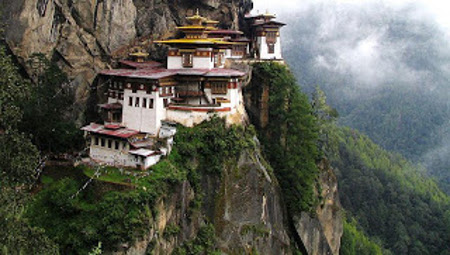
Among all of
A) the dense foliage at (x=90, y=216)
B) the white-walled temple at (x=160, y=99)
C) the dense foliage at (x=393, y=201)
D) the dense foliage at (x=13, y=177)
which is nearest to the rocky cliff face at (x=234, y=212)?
the dense foliage at (x=90, y=216)

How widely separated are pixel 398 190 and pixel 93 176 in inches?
3138

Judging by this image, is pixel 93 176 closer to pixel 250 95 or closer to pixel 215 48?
pixel 215 48

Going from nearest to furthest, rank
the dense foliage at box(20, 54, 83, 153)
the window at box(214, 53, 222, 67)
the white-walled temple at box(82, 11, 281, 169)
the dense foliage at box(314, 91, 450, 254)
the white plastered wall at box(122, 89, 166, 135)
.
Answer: the white-walled temple at box(82, 11, 281, 169) < the dense foliage at box(20, 54, 83, 153) < the white plastered wall at box(122, 89, 166, 135) < the window at box(214, 53, 222, 67) < the dense foliage at box(314, 91, 450, 254)

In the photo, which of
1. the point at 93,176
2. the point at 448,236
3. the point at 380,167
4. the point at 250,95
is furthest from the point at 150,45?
the point at 380,167

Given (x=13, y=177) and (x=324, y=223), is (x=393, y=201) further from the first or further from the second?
(x=13, y=177)

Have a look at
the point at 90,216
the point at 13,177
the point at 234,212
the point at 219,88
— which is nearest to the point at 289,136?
the point at 219,88

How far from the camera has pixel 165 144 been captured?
3394cm

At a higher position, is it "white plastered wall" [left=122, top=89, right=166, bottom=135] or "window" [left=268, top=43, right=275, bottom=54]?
"window" [left=268, top=43, right=275, bottom=54]

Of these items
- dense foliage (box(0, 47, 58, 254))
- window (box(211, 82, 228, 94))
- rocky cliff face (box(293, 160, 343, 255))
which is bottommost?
rocky cliff face (box(293, 160, 343, 255))

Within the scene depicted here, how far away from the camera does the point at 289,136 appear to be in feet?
147

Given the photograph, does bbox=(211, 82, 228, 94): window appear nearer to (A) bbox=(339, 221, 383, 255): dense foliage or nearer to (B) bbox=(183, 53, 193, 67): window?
(B) bbox=(183, 53, 193, 67): window

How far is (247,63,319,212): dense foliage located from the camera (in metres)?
44.4

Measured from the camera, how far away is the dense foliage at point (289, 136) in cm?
4438

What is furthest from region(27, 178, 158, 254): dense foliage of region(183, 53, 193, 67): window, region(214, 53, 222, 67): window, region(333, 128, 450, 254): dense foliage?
region(333, 128, 450, 254): dense foliage
